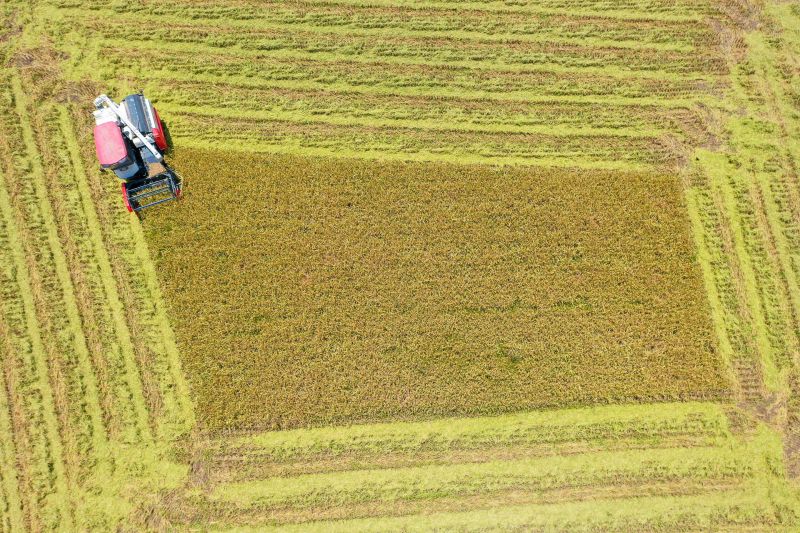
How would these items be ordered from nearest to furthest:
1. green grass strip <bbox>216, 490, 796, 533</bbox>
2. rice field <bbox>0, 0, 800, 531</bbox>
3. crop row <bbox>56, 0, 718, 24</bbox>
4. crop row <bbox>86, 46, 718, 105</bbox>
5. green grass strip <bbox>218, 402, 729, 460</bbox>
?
green grass strip <bbox>216, 490, 796, 533</bbox>, rice field <bbox>0, 0, 800, 531</bbox>, green grass strip <bbox>218, 402, 729, 460</bbox>, crop row <bbox>86, 46, 718, 105</bbox>, crop row <bbox>56, 0, 718, 24</bbox>

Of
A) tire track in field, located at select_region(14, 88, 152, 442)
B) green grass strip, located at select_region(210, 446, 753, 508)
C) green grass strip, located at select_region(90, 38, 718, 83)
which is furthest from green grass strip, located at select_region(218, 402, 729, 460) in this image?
green grass strip, located at select_region(90, 38, 718, 83)

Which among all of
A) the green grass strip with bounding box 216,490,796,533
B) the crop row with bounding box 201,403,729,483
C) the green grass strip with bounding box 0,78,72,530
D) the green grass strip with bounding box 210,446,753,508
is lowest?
the green grass strip with bounding box 216,490,796,533

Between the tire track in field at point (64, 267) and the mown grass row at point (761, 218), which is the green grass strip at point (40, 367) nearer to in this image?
the tire track in field at point (64, 267)

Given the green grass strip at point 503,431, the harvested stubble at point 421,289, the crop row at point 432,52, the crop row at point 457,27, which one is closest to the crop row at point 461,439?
the green grass strip at point 503,431

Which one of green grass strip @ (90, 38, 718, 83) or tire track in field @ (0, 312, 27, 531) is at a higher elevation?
green grass strip @ (90, 38, 718, 83)

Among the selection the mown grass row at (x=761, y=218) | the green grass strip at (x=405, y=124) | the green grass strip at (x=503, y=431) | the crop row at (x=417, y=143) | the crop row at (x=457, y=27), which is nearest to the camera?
the green grass strip at (x=503, y=431)

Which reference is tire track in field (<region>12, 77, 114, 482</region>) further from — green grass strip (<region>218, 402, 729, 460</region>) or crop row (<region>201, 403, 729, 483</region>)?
green grass strip (<region>218, 402, 729, 460</region>)
